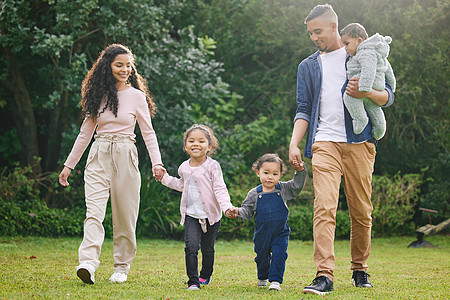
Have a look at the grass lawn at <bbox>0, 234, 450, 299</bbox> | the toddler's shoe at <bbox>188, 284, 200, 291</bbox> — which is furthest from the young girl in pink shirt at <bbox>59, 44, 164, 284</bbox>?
the toddler's shoe at <bbox>188, 284, 200, 291</bbox>

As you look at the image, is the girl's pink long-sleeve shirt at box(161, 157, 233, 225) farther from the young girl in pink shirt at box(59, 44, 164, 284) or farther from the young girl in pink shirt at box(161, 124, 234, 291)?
the young girl in pink shirt at box(59, 44, 164, 284)

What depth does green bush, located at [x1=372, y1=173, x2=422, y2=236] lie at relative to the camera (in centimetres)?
1115

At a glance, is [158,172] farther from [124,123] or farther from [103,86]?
[103,86]

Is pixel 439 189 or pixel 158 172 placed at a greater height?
pixel 158 172

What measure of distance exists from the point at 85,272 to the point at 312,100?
2238mm

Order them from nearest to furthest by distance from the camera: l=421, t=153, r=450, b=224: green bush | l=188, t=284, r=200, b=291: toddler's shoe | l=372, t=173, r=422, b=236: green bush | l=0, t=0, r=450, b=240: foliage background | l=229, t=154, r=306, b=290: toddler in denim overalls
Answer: l=188, t=284, r=200, b=291: toddler's shoe → l=229, t=154, r=306, b=290: toddler in denim overalls → l=0, t=0, r=450, b=240: foliage background → l=372, t=173, r=422, b=236: green bush → l=421, t=153, r=450, b=224: green bush

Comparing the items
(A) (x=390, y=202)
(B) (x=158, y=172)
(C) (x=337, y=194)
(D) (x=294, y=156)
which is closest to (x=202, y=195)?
(B) (x=158, y=172)

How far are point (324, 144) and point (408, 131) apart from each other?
325 inches

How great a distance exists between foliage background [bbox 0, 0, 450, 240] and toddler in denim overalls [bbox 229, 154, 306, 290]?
5.21m

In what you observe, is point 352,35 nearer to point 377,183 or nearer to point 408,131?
point 377,183

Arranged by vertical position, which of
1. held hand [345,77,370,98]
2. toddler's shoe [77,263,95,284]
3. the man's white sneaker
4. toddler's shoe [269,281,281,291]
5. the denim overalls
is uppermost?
held hand [345,77,370,98]

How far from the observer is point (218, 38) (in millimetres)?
13141

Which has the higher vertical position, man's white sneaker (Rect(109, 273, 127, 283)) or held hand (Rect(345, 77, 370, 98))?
held hand (Rect(345, 77, 370, 98))

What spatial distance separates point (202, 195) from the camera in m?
4.86
